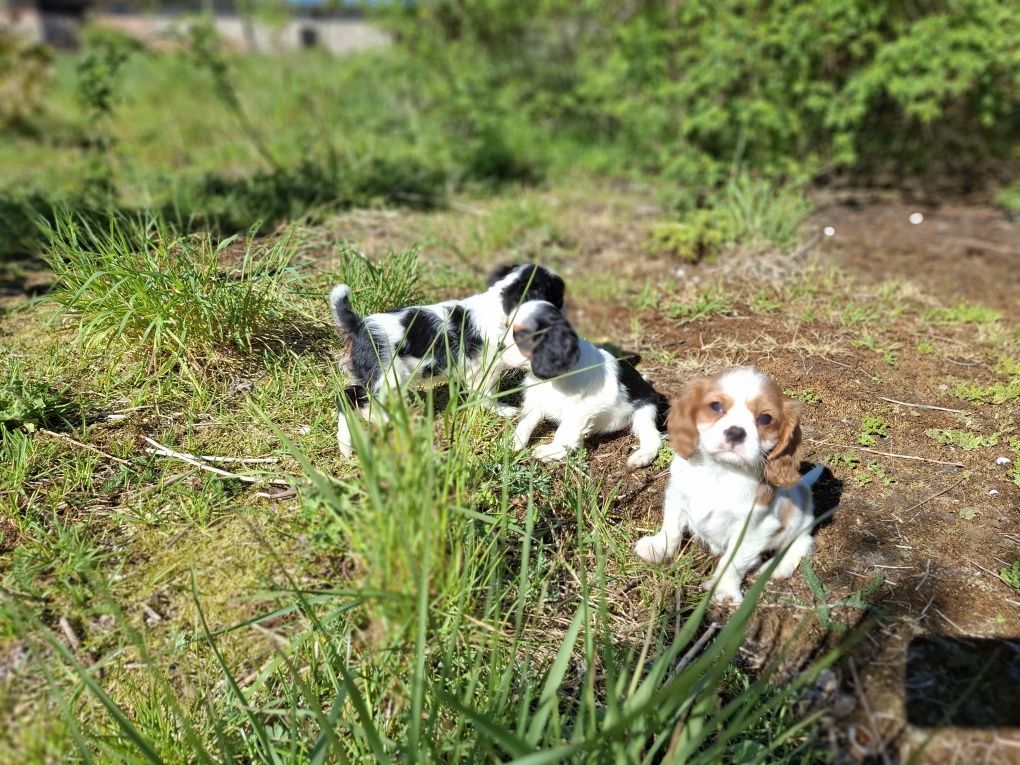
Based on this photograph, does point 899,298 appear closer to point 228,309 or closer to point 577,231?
point 577,231

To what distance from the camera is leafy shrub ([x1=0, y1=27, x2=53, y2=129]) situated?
9492 mm

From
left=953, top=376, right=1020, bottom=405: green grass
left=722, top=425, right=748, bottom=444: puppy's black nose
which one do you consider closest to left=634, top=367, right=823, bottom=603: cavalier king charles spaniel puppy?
left=722, top=425, right=748, bottom=444: puppy's black nose

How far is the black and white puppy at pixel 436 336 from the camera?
126 inches

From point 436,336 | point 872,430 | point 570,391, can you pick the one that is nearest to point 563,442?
point 570,391

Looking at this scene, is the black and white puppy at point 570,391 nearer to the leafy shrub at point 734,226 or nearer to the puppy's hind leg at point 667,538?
the puppy's hind leg at point 667,538

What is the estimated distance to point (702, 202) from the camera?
23.0 ft

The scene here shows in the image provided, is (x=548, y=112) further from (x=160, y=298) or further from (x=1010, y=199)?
(x=160, y=298)

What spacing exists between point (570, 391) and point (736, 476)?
101 cm

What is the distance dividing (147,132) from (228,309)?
814 cm

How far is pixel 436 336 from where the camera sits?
3260 mm

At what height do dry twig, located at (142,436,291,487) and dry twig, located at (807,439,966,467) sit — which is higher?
dry twig, located at (142,436,291,487)

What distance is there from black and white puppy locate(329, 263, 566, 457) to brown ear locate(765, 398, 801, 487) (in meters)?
1.18

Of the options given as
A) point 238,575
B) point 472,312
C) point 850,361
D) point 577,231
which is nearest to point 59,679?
point 238,575

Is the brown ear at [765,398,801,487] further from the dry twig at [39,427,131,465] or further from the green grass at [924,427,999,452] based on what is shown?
the dry twig at [39,427,131,465]
